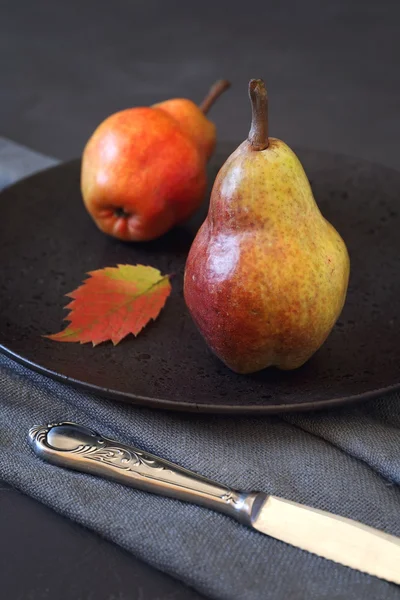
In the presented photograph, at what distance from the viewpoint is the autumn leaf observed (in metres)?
0.96

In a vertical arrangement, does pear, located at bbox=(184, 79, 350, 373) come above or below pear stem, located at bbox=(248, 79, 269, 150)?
below

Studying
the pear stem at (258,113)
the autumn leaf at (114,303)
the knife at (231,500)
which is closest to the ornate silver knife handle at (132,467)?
the knife at (231,500)

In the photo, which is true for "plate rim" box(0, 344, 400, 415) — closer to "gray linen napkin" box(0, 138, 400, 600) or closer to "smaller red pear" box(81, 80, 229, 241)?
"gray linen napkin" box(0, 138, 400, 600)

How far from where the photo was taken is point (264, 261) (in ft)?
2.66

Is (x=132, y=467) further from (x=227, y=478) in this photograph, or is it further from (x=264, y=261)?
(x=264, y=261)

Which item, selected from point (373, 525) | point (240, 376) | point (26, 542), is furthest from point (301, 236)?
point (26, 542)

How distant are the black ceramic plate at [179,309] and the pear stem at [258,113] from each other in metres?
0.25

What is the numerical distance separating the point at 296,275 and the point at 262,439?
178 mm

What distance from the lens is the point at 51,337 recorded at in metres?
0.95

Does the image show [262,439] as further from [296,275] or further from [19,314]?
[19,314]

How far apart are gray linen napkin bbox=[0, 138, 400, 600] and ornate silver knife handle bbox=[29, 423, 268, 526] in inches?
0.4

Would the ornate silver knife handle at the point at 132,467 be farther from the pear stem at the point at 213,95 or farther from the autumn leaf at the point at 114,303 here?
the pear stem at the point at 213,95

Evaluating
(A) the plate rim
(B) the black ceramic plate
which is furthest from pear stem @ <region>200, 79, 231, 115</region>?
(A) the plate rim

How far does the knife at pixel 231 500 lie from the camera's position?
709 millimetres
